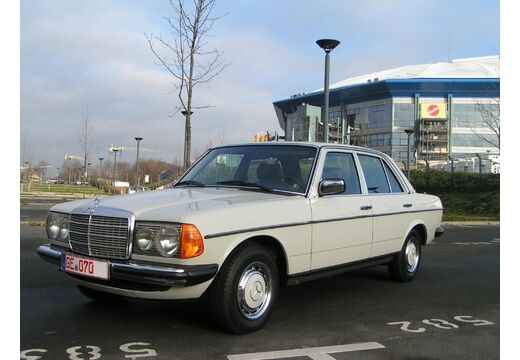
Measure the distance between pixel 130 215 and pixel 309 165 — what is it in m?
2.06

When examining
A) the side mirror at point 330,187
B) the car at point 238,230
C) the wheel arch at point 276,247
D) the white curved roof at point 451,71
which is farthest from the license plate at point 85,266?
the white curved roof at point 451,71

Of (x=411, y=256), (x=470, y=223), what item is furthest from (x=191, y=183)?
(x=470, y=223)

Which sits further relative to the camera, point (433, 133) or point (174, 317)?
point (433, 133)

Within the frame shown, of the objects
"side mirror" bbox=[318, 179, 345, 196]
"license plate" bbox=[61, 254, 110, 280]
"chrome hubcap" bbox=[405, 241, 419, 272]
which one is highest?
"side mirror" bbox=[318, 179, 345, 196]

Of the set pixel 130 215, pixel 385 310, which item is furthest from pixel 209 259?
pixel 385 310

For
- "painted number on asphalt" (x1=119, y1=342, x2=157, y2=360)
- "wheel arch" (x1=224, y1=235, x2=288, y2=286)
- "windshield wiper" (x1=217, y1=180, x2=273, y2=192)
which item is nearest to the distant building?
"windshield wiper" (x1=217, y1=180, x2=273, y2=192)

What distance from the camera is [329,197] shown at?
537 centimetres

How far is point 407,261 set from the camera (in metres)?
6.98

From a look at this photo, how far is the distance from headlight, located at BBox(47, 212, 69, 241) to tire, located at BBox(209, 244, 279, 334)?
61.3 inches

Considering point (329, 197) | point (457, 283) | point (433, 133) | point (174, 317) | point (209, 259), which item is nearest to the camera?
point (209, 259)

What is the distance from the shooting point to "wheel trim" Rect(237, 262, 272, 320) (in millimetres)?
4430

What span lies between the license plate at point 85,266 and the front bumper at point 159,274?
0.07 meters

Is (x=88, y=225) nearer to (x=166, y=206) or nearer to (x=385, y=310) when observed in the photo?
(x=166, y=206)

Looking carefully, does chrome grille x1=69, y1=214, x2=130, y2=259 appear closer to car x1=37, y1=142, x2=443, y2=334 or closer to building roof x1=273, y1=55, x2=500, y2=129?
car x1=37, y1=142, x2=443, y2=334
